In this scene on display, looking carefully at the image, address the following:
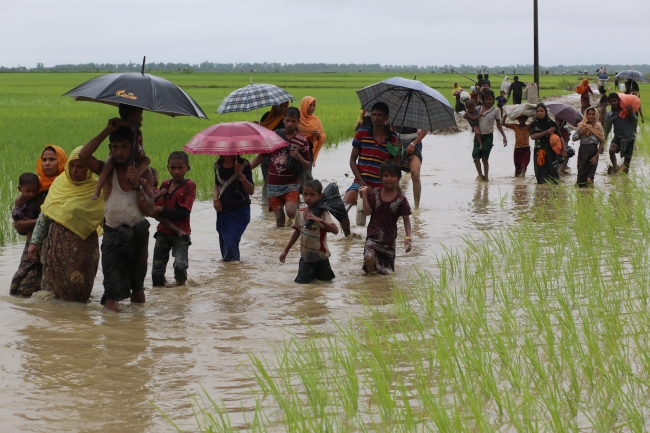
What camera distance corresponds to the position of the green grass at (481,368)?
326cm

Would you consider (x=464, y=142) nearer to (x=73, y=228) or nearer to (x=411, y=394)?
(x=73, y=228)

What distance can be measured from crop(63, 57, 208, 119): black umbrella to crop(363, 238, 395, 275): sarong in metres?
1.95

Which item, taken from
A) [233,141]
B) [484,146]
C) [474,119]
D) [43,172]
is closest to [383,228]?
[233,141]

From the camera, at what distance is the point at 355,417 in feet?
11.3

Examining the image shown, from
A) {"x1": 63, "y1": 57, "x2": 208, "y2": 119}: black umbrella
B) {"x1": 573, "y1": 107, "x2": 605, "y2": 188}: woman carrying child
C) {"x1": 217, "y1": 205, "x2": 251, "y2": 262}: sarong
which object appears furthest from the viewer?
{"x1": 573, "y1": 107, "x2": 605, "y2": 188}: woman carrying child

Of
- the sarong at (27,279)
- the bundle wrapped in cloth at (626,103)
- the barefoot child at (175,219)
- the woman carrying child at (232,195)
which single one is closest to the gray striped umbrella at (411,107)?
the woman carrying child at (232,195)

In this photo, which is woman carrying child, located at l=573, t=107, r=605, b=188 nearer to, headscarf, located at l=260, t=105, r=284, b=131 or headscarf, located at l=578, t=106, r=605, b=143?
headscarf, located at l=578, t=106, r=605, b=143

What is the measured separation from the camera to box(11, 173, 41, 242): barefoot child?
5.94 metres

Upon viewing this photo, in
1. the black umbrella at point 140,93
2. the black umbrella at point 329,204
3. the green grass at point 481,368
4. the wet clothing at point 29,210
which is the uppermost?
the black umbrella at point 140,93

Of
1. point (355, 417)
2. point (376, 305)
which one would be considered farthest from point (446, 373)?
point (376, 305)

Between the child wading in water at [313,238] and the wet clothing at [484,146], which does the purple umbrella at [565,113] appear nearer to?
the wet clothing at [484,146]

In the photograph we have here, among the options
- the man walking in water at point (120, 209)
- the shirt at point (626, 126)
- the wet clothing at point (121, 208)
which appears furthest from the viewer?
the shirt at point (626, 126)

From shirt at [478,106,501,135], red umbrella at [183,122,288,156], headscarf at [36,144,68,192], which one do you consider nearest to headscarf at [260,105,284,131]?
red umbrella at [183,122,288,156]

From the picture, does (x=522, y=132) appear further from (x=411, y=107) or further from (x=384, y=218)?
(x=384, y=218)
